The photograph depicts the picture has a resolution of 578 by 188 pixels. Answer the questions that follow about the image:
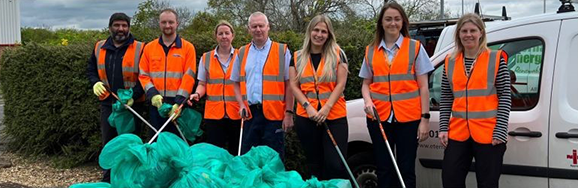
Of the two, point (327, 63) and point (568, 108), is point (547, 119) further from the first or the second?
point (327, 63)

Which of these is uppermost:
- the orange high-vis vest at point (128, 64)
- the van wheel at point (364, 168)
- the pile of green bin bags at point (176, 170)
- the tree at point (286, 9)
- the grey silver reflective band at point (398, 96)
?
the tree at point (286, 9)

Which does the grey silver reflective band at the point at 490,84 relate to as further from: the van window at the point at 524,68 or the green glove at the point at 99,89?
the green glove at the point at 99,89

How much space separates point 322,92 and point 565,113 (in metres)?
1.73

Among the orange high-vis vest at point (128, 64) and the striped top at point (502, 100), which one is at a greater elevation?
the orange high-vis vest at point (128, 64)

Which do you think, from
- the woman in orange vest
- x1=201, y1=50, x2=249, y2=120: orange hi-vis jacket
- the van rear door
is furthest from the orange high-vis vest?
the van rear door

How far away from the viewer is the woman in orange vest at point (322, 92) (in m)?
4.46

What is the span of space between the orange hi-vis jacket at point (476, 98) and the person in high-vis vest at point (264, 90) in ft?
4.64

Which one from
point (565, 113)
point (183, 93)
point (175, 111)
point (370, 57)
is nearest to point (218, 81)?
point (183, 93)

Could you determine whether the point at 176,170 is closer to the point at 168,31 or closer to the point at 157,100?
the point at 157,100

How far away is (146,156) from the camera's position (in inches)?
140

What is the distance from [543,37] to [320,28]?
1615 millimetres

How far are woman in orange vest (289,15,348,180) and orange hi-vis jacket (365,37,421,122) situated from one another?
1.08 ft

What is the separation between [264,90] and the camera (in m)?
4.80

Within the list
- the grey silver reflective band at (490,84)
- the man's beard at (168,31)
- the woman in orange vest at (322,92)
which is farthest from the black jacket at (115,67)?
the grey silver reflective band at (490,84)
